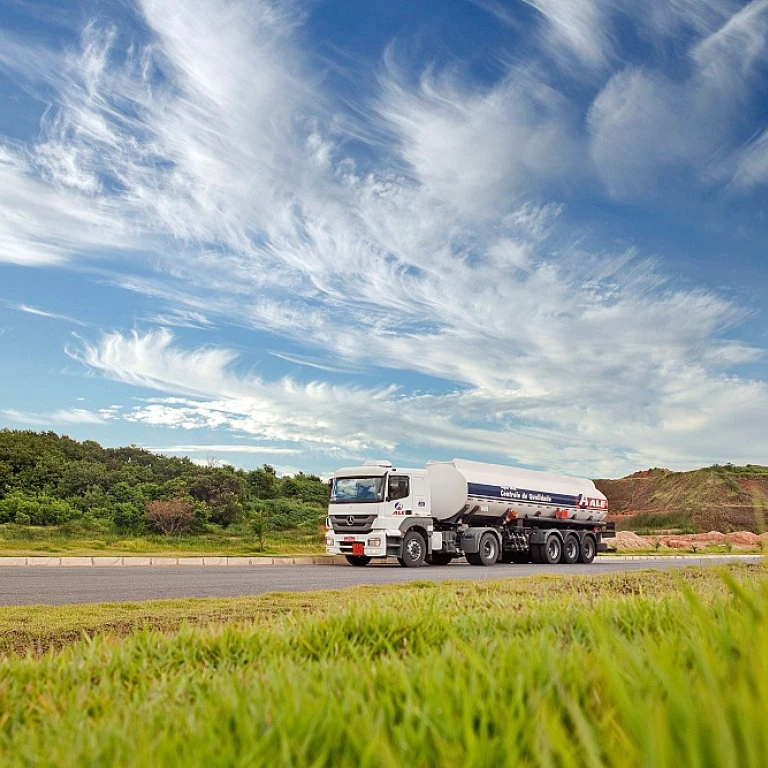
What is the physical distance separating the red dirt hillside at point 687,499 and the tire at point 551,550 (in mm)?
33199

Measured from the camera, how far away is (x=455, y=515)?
83.7 feet

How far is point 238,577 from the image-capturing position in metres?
17.0

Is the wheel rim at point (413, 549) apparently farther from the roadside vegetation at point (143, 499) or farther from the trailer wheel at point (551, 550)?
the roadside vegetation at point (143, 499)

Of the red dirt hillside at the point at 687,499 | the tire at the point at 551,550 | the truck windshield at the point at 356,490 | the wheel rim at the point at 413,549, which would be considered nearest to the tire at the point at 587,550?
the tire at the point at 551,550

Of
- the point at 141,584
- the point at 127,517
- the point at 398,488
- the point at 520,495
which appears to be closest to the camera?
the point at 141,584

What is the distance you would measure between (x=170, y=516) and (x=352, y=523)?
752 inches

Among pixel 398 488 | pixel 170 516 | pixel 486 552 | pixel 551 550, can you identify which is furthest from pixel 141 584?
pixel 170 516

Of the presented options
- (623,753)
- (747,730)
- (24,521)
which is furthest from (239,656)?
(24,521)

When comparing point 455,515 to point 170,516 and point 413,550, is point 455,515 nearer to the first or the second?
point 413,550

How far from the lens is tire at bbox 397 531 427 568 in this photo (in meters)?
23.7

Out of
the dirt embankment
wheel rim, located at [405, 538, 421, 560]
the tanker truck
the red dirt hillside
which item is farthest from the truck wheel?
the red dirt hillside

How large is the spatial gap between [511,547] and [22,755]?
25835 mm

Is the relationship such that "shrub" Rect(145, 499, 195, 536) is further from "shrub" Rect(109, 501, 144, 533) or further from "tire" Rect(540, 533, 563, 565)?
"tire" Rect(540, 533, 563, 565)

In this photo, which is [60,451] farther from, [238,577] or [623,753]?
[623,753]
